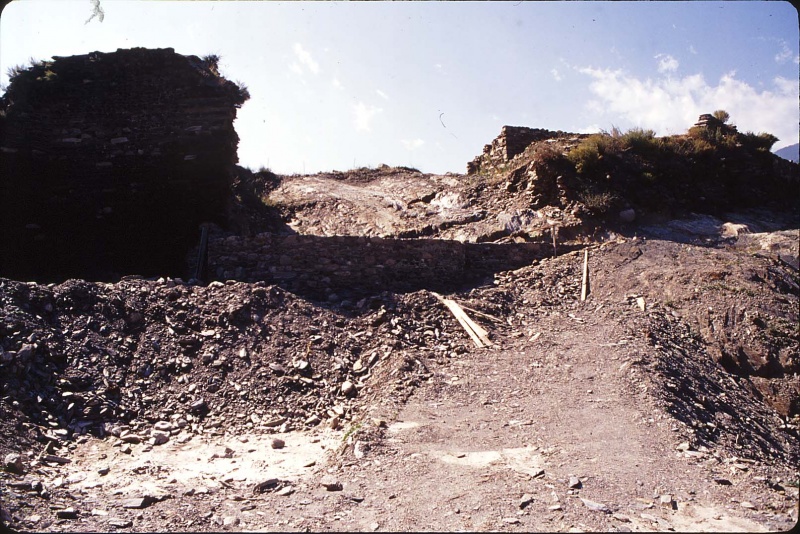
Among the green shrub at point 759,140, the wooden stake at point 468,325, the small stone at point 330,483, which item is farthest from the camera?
the green shrub at point 759,140

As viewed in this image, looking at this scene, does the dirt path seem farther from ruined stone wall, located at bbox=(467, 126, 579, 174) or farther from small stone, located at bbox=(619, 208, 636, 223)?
ruined stone wall, located at bbox=(467, 126, 579, 174)

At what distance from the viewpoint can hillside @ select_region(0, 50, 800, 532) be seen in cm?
434

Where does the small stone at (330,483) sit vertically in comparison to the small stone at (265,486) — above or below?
above

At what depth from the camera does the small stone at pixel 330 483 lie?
14.9 ft

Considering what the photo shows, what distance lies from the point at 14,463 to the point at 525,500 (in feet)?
13.6

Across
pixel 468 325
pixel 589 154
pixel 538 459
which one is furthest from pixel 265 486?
pixel 589 154

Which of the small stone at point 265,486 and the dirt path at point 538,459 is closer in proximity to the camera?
the dirt path at point 538,459

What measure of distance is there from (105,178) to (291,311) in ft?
21.5

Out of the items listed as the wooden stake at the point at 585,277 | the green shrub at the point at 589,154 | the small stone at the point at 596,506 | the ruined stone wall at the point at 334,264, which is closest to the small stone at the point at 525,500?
the small stone at the point at 596,506

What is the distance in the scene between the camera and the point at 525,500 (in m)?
4.18

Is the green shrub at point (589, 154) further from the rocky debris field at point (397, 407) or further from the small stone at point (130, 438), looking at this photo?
the small stone at point (130, 438)

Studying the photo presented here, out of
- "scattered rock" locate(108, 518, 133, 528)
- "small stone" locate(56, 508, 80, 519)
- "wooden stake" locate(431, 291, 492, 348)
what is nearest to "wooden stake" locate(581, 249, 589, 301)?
"wooden stake" locate(431, 291, 492, 348)

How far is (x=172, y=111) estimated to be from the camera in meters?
12.3

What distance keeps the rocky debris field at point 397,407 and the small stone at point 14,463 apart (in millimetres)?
20
